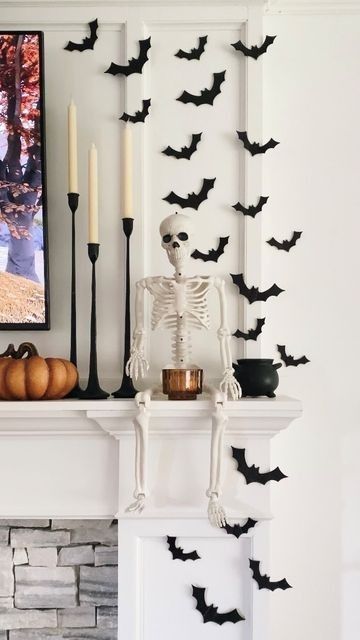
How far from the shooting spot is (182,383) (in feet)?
4.16

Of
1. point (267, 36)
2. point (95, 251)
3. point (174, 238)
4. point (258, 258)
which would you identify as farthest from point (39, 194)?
point (267, 36)

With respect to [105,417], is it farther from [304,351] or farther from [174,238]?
[304,351]

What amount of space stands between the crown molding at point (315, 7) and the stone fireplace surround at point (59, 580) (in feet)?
4.50

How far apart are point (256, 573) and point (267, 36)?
51.3 inches

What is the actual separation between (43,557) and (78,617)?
0.55 ft

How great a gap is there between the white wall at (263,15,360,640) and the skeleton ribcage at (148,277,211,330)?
29 cm

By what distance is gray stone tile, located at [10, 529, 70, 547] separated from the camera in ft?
4.65

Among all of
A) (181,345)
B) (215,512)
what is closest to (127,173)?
(181,345)

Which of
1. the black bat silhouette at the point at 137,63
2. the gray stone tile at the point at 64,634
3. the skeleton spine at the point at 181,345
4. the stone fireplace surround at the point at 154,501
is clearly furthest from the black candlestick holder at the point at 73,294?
the gray stone tile at the point at 64,634

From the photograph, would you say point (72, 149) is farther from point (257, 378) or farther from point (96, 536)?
point (96, 536)

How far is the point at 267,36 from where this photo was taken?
4.89 ft

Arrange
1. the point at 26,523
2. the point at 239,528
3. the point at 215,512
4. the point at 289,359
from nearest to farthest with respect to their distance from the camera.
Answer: the point at 215,512 → the point at 239,528 → the point at 26,523 → the point at 289,359

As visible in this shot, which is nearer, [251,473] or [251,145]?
[251,473]

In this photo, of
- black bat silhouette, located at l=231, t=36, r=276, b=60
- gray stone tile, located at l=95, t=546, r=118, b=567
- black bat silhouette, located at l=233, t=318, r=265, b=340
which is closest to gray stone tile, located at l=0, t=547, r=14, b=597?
gray stone tile, located at l=95, t=546, r=118, b=567
